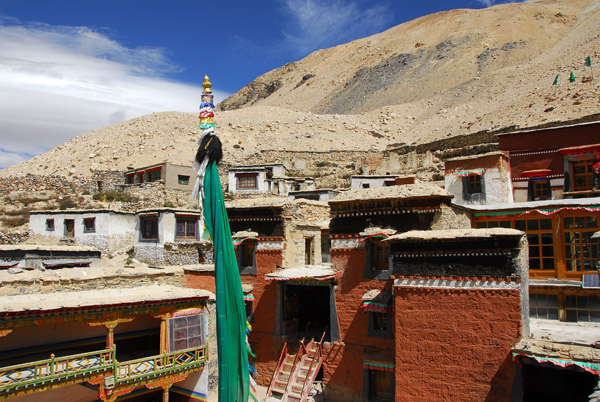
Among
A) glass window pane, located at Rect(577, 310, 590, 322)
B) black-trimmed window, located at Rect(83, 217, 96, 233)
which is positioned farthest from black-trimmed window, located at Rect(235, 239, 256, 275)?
black-trimmed window, located at Rect(83, 217, 96, 233)

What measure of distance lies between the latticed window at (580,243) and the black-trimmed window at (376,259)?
6699 mm

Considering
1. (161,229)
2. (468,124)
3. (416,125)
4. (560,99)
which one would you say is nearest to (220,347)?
(161,229)

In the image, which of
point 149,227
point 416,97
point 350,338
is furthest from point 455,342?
point 416,97

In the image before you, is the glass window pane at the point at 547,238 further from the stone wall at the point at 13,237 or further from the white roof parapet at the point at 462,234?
the stone wall at the point at 13,237

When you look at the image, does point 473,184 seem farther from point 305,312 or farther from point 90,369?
point 90,369

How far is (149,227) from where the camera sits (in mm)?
28766

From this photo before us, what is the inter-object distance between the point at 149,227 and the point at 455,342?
21753mm

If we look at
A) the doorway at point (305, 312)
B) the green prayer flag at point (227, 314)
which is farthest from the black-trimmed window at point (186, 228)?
the green prayer flag at point (227, 314)

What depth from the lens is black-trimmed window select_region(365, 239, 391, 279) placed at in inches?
631

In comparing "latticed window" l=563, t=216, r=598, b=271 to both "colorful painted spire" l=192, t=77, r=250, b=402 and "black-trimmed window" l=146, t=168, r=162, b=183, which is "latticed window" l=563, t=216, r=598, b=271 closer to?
"colorful painted spire" l=192, t=77, r=250, b=402

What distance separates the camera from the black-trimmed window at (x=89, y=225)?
28969 millimetres

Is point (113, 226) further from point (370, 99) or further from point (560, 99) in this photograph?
point (370, 99)

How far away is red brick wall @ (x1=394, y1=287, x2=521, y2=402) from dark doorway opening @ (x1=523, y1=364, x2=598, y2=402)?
239 cm

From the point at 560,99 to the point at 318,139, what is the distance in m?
27.4
